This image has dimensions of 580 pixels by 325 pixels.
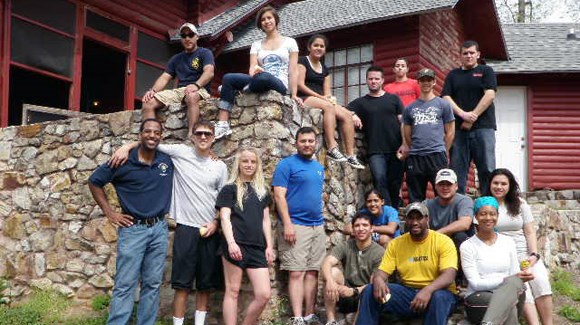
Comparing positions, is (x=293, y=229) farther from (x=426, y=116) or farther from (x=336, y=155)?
(x=426, y=116)

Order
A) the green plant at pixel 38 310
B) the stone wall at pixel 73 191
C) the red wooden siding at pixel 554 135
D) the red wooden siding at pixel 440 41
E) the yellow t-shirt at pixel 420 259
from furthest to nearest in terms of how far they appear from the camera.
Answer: the red wooden siding at pixel 554 135 → the red wooden siding at pixel 440 41 → the stone wall at pixel 73 191 → the green plant at pixel 38 310 → the yellow t-shirt at pixel 420 259

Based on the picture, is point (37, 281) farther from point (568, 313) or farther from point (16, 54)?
point (568, 313)

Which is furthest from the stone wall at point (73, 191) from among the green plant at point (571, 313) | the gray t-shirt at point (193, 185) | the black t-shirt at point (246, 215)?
the green plant at point (571, 313)

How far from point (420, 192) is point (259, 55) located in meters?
2.26

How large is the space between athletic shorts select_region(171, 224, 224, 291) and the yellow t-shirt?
1460 mm

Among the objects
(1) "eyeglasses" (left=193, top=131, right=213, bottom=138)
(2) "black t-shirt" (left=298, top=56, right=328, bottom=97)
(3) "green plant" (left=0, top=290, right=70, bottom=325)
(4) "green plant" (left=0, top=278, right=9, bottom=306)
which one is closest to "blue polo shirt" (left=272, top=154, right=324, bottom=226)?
(1) "eyeglasses" (left=193, top=131, right=213, bottom=138)

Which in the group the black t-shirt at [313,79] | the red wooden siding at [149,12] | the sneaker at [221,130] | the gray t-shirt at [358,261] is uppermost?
the red wooden siding at [149,12]

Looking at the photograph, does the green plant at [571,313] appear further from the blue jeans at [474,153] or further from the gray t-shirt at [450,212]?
the gray t-shirt at [450,212]

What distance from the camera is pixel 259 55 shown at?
636 cm

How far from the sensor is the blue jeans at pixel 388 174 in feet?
22.6

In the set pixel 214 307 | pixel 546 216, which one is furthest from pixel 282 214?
pixel 546 216

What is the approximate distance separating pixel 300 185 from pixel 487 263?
1757 millimetres

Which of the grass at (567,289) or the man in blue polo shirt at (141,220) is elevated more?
the man in blue polo shirt at (141,220)

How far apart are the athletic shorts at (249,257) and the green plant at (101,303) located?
2052mm
